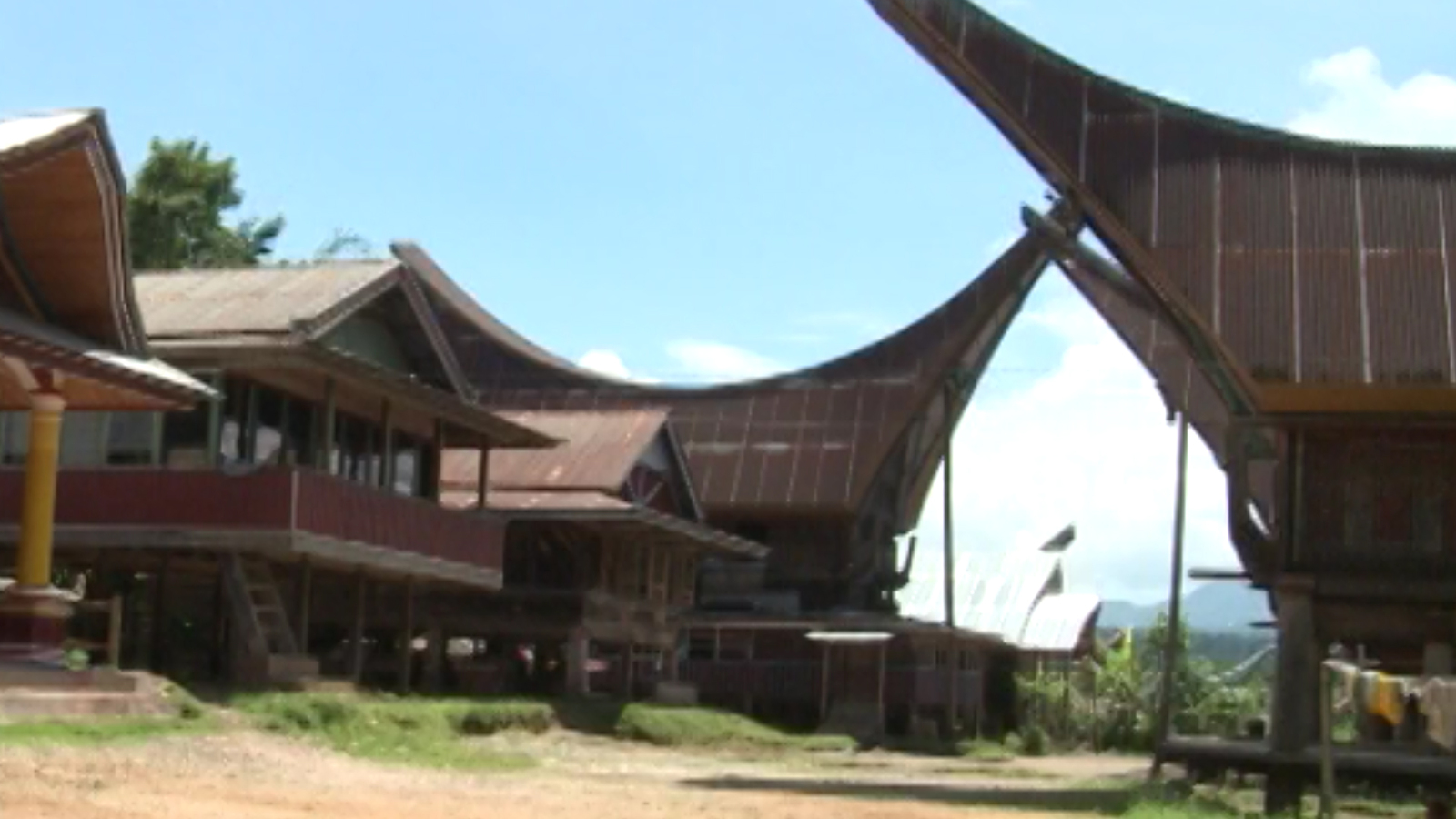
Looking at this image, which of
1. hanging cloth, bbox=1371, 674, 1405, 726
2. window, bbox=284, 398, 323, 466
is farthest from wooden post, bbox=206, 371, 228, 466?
hanging cloth, bbox=1371, 674, 1405, 726

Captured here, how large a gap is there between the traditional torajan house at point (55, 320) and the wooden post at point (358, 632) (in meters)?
7.07

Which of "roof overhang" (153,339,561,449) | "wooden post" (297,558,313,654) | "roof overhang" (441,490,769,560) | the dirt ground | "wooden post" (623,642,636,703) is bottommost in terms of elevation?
the dirt ground

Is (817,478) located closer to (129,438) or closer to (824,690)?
(824,690)

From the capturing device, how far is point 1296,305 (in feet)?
72.1

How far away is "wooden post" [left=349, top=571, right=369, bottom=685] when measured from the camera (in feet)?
94.4

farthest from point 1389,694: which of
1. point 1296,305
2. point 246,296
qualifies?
point 246,296

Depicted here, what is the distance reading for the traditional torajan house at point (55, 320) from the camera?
782 inches

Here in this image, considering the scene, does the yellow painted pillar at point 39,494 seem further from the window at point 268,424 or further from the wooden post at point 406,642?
the wooden post at point 406,642

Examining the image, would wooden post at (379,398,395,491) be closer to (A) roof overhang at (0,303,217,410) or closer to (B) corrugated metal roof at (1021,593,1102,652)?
(A) roof overhang at (0,303,217,410)

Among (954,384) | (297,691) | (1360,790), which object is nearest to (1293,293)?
(1360,790)

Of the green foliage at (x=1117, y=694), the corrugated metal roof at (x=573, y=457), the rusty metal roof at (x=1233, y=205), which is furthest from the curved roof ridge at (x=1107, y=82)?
the green foliage at (x=1117, y=694)

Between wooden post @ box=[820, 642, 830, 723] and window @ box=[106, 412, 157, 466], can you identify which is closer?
window @ box=[106, 412, 157, 466]

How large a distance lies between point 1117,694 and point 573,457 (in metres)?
22.3

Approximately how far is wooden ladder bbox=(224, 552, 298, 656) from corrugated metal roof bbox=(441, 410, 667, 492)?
10.2m
